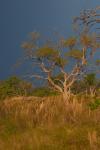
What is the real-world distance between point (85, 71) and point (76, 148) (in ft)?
105

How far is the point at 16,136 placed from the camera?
745cm

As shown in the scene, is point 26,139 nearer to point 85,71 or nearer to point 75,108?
point 75,108

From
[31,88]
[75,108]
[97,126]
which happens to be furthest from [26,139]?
[31,88]

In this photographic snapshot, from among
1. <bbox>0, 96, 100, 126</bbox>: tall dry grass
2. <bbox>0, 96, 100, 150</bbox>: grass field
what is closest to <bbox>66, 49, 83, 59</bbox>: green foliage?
<bbox>0, 96, 100, 150</bbox>: grass field

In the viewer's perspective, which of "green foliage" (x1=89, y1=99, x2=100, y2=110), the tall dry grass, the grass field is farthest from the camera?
"green foliage" (x1=89, y1=99, x2=100, y2=110)

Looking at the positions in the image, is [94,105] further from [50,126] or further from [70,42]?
[70,42]

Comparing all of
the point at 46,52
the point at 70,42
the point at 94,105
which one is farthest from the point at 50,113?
the point at 46,52

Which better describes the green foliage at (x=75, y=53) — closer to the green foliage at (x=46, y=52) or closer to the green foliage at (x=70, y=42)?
the green foliage at (x=70, y=42)

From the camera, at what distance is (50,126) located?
818 centimetres

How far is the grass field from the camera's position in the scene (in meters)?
6.84

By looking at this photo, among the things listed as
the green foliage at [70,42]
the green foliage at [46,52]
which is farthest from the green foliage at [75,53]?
the green foliage at [46,52]

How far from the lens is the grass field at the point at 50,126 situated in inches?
269

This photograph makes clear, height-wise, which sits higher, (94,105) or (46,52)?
(46,52)

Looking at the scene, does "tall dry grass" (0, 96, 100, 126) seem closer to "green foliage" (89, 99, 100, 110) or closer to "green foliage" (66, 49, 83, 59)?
"green foliage" (89, 99, 100, 110)
